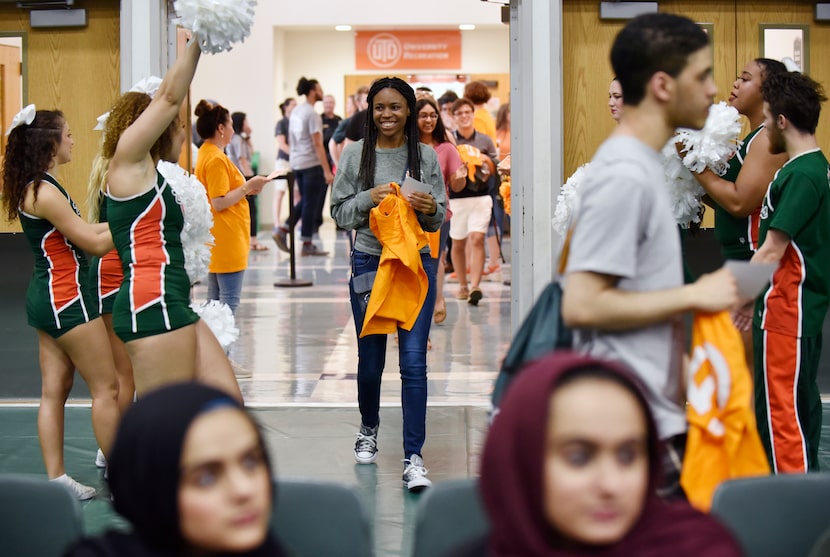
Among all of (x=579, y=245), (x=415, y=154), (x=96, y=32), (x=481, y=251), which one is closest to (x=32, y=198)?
(x=415, y=154)

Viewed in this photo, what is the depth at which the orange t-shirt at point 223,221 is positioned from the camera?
7211 mm

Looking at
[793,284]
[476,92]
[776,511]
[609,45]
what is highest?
[476,92]

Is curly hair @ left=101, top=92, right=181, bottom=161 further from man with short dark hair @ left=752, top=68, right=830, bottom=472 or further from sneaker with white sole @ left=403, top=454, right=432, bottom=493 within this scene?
man with short dark hair @ left=752, top=68, right=830, bottom=472

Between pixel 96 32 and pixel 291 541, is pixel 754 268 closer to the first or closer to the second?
pixel 291 541

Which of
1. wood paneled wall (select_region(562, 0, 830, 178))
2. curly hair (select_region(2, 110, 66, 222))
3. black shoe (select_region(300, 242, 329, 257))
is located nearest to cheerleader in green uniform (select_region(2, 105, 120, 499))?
curly hair (select_region(2, 110, 66, 222))

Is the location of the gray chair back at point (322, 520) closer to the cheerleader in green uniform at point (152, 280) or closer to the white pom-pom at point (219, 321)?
the cheerleader in green uniform at point (152, 280)

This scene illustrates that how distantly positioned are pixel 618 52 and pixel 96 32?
16.6ft

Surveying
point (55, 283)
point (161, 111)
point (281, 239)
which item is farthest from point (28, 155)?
point (281, 239)

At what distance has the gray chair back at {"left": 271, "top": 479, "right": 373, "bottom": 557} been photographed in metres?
2.30

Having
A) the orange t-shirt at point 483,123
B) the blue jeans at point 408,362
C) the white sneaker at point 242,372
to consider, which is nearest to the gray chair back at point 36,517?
the blue jeans at point 408,362

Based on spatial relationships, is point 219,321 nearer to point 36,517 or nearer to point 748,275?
point 36,517

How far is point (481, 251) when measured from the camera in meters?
10.8

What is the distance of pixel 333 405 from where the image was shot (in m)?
6.68

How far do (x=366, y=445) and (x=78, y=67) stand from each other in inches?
120
